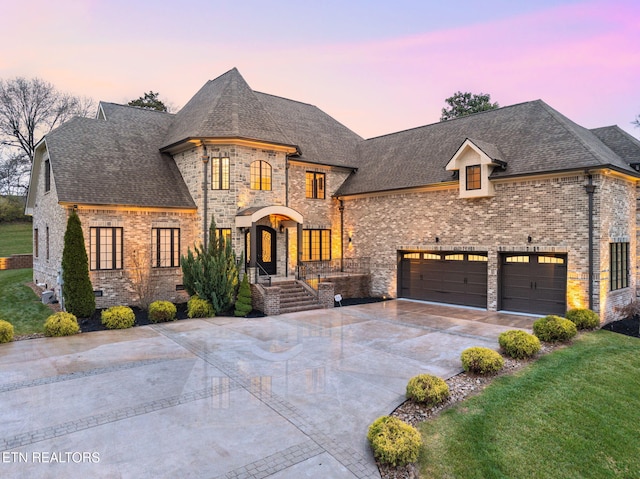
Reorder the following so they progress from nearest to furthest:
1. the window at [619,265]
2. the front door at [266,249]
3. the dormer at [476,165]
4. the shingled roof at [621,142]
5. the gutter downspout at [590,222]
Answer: the gutter downspout at [590,222] < the window at [619,265] < the dormer at [476,165] < the shingled roof at [621,142] < the front door at [266,249]

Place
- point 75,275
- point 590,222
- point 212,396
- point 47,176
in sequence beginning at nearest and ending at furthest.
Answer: point 212,396 → point 590,222 → point 75,275 → point 47,176

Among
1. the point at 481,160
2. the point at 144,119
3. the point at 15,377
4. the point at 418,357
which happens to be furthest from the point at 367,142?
the point at 15,377

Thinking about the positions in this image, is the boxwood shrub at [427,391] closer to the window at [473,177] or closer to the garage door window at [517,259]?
the garage door window at [517,259]

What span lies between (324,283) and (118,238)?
9010mm

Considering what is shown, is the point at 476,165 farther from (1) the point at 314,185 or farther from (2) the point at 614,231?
(1) the point at 314,185

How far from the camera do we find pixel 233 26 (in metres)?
16.5

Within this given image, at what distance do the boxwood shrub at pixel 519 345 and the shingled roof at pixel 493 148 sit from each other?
23.1ft

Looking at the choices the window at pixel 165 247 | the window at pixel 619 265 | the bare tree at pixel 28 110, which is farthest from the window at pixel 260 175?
the bare tree at pixel 28 110

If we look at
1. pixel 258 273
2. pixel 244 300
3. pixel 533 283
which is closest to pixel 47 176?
pixel 258 273

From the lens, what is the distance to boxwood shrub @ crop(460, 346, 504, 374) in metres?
8.54

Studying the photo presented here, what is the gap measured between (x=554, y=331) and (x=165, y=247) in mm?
15291

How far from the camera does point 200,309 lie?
15.1 metres

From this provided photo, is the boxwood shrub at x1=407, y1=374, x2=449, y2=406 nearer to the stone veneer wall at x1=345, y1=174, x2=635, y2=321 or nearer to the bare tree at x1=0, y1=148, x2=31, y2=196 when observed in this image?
the stone veneer wall at x1=345, y1=174, x2=635, y2=321

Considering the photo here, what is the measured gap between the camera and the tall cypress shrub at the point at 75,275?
13.8 metres
